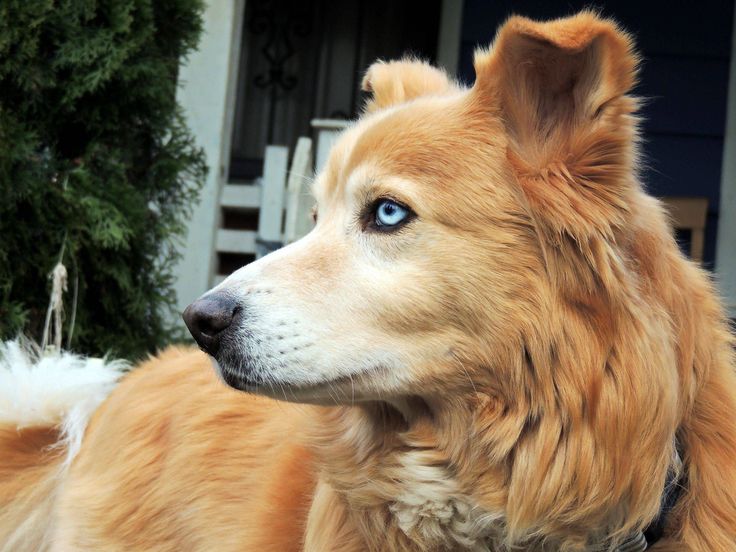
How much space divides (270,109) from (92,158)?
154 inches

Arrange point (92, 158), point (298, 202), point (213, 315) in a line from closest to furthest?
1. point (213, 315)
2. point (92, 158)
3. point (298, 202)

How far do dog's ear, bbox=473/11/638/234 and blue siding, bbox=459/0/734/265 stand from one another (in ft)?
15.5

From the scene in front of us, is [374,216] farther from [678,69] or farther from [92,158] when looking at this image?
[678,69]

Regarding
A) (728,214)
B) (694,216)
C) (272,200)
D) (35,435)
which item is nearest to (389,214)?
(35,435)

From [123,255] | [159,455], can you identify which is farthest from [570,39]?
[123,255]

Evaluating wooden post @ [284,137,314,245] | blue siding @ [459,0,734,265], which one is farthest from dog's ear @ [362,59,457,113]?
blue siding @ [459,0,734,265]

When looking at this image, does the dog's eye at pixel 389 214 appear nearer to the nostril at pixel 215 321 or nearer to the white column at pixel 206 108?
the nostril at pixel 215 321

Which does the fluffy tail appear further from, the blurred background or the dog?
the dog

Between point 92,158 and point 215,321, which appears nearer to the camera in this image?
point 215,321

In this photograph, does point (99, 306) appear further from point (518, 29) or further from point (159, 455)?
point (518, 29)

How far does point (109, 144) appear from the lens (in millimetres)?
4156

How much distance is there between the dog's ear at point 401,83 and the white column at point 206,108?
3.10 m

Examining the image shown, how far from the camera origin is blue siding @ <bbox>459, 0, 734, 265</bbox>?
664 centimetres

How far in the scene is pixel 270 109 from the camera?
7.83m
